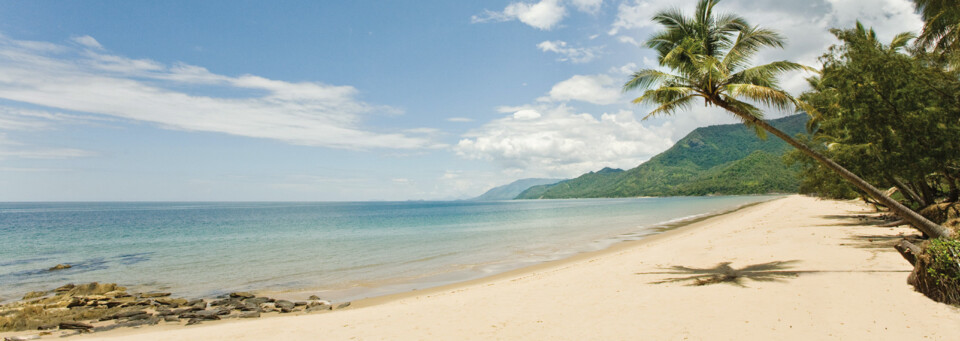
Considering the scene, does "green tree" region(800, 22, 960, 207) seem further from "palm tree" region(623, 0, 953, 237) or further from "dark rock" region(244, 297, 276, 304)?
"dark rock" region(244, 297, 276, 304)

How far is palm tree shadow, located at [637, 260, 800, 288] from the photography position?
8.89 meters

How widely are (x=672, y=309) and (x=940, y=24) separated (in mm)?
15764

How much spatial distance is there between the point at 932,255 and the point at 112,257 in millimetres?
34478

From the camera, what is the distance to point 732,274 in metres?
9.57

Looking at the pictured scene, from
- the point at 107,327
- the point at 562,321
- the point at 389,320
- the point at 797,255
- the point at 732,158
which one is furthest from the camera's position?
the point at 732,158

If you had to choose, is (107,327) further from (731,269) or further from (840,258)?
(840,258)

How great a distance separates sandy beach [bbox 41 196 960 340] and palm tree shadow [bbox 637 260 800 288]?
0.04 metres

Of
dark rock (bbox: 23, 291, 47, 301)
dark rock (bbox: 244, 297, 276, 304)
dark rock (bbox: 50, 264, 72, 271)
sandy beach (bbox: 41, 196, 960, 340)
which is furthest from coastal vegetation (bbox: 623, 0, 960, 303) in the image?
dark rock (bbox: 50, 264, 72, 271)

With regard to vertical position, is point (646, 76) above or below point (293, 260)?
above

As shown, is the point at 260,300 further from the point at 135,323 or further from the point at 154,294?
the point at 154,294

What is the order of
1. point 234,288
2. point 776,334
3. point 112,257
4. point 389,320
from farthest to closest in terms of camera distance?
point 112,257 < point 234,288 < point 389,320 < point 776,334

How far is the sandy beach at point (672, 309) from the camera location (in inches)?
228

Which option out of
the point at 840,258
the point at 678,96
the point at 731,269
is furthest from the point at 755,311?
the point at 840,258

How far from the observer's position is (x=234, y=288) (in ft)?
46.9
